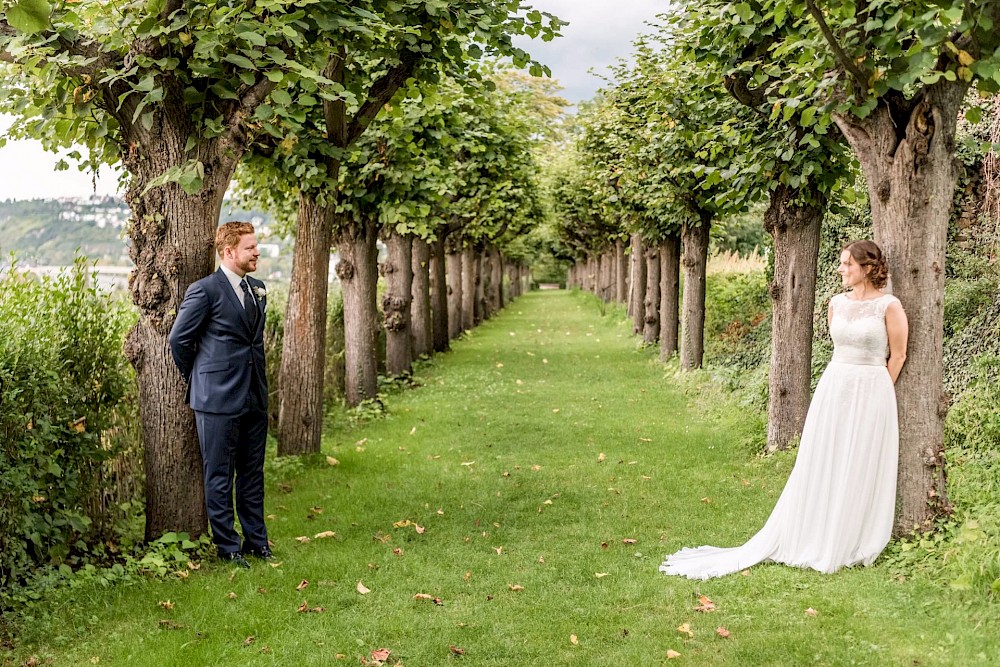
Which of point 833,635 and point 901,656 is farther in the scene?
point 833,635

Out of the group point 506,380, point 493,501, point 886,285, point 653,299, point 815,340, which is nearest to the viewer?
point 886,285

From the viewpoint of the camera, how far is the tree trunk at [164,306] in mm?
6867

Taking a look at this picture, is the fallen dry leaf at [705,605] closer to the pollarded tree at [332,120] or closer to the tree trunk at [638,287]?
the pollarded tree at [332,120]

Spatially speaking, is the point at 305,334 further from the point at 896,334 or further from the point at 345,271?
the point at 896,334

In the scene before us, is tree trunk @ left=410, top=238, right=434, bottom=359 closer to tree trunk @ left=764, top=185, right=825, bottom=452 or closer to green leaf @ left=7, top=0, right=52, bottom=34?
tree trunk @ left=764, top=185, right=825, bottom=452

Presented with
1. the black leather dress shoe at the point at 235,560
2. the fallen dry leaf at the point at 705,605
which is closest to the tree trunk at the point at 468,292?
the black leather dress shoe at the point at 235,560

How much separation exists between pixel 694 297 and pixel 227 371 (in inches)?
502

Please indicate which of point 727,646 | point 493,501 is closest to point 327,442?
point 493,501

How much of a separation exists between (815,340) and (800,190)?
4.30 meters

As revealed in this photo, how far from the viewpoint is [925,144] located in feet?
21.7

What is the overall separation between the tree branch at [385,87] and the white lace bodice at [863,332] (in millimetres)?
5018

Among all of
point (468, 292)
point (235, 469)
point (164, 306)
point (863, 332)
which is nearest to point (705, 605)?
point (863, 332)

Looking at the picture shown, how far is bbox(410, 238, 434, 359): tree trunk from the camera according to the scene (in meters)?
21.9

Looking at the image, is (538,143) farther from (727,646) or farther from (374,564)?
(727,646)
